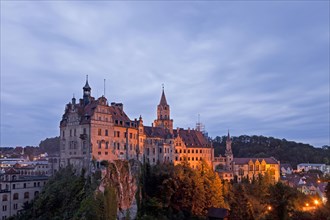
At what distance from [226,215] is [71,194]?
70.9ft

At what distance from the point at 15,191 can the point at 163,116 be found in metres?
36.6

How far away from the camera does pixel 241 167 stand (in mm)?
84625

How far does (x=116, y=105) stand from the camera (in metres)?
60.8

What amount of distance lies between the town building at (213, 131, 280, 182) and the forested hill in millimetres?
27144

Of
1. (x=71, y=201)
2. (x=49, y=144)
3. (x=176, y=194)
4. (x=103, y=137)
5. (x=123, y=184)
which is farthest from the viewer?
(x=49, y=144)

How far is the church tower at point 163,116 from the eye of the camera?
78.1 metres

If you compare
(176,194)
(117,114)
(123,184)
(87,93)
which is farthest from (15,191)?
(176,194)

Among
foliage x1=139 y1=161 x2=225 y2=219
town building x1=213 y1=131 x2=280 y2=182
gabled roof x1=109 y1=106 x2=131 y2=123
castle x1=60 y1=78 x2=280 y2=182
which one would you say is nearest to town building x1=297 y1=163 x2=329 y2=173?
town building x1=213 y1=131 x2=280 y2=182

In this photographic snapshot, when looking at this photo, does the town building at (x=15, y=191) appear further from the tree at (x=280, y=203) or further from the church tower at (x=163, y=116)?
the tree at (x=280, y=203)

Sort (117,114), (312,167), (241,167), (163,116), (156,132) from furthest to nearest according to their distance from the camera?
(312,167) < (241,167) < (163,116) < (156,132) < (117,114)

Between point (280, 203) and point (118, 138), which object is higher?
point (118, 138)

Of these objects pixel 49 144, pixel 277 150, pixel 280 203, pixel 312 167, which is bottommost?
pixel 312 167

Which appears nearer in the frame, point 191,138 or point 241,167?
point 191,138

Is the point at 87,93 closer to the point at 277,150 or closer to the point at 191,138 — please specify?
the point at 191,138
